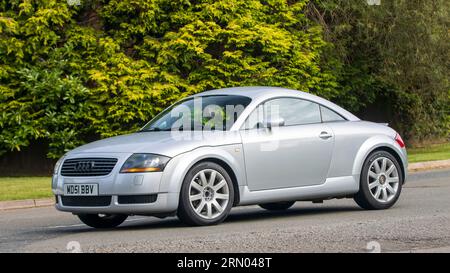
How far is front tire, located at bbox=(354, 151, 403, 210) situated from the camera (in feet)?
38.5

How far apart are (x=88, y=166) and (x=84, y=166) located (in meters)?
0.06

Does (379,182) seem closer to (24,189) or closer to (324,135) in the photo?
(324,135)

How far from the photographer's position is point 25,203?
Answer: 15.8m

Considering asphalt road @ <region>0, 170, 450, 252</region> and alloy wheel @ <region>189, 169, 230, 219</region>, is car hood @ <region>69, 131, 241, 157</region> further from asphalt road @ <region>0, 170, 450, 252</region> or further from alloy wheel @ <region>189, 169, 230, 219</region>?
asphalt road @ <region>0, 170, 450, 252</region>

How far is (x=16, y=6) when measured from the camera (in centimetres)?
2239

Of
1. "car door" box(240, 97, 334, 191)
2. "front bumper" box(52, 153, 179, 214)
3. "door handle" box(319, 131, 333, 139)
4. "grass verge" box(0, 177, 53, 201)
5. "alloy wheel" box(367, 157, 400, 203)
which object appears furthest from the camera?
"grass verge" box(0, 177, 53, 201)

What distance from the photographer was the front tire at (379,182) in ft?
38.5

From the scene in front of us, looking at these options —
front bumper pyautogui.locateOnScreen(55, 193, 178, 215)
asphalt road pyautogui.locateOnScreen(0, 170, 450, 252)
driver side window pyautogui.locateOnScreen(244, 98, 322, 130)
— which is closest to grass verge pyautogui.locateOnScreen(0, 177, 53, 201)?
asphalt road pyautogui.locateOnScreen(0, 170, 450, 252)

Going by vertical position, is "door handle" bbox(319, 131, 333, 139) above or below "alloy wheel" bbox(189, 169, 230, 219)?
above

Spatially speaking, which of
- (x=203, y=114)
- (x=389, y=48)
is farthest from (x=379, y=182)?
(x=389, y=48)

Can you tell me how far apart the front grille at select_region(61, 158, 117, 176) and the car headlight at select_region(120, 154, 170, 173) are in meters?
0.18

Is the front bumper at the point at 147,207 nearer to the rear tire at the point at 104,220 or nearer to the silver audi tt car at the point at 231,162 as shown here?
the silver audi tt car at the point at 231,162
